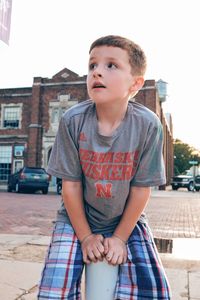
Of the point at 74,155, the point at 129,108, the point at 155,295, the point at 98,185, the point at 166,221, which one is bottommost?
the point at 166,221

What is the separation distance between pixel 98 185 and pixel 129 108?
413mm

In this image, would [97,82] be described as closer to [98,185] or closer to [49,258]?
[98,185]

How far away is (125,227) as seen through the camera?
144 centimetres

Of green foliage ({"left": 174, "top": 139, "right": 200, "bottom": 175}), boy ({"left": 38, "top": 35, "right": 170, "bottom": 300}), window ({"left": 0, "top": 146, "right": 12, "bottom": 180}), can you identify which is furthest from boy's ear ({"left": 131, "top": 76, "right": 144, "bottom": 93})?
green foliage ({"left": 174, "top": 139, "right": 200, "bottom": 175})

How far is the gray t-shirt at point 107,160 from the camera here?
1.48m

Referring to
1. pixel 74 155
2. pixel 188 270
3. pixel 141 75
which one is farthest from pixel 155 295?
pixel 188 270

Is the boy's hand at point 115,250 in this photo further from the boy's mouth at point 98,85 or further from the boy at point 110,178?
the boy's mouth at point 98,85

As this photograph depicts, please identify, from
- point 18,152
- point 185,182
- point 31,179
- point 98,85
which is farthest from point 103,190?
point 185,182

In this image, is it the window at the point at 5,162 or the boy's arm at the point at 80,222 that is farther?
the window at the point at 5,162

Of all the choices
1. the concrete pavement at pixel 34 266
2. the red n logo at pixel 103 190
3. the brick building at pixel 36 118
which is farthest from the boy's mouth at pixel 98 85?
the brick building at pixel 36 118

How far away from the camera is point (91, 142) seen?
1506mm

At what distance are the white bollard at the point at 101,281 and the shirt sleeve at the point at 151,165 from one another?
0.39m

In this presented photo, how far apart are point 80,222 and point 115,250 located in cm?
20

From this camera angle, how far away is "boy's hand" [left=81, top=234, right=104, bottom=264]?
1343mm
